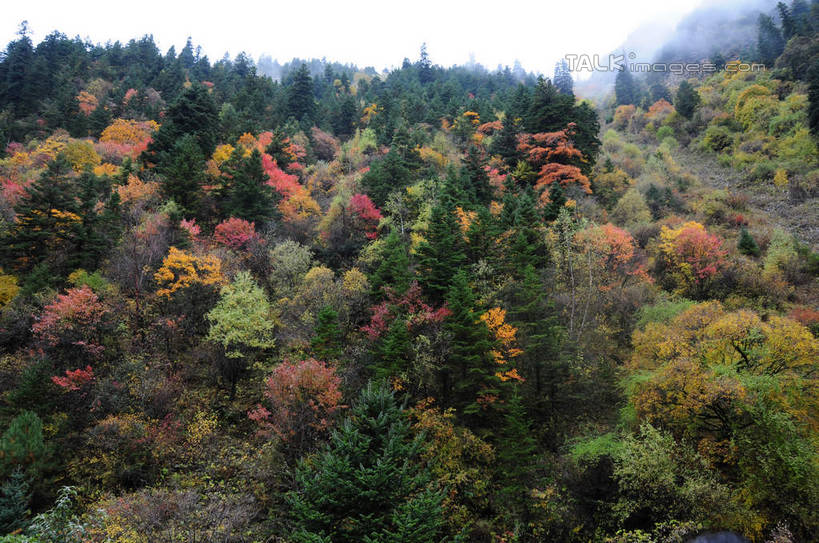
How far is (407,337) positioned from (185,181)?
31.7 meters

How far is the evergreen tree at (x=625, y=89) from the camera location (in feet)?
313

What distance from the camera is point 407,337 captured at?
27.0 meters

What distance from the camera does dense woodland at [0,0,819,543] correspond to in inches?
752

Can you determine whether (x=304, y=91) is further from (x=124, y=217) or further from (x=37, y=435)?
(x=37, y=435)

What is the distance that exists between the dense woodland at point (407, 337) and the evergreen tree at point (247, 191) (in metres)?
0.32

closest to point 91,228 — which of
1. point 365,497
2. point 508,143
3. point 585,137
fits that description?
point 365,497

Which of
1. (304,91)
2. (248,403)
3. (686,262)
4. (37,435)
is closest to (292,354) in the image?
(248,403)

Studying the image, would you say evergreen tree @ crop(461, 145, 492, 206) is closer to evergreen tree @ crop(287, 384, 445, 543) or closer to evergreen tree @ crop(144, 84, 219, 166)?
evergreen tree @ crop(287, 384, 445, 543)

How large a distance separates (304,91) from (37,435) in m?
66.6

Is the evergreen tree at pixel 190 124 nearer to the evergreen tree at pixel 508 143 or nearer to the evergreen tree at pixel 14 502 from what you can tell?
the evergreen tree at pixel 14 502

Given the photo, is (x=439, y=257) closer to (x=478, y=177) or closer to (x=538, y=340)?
(x=538, y=340)

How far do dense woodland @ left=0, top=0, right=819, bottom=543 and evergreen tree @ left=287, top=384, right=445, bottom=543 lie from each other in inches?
5.7

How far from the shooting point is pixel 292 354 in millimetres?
31625

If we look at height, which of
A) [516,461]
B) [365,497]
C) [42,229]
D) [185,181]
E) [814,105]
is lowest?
[516,461]
